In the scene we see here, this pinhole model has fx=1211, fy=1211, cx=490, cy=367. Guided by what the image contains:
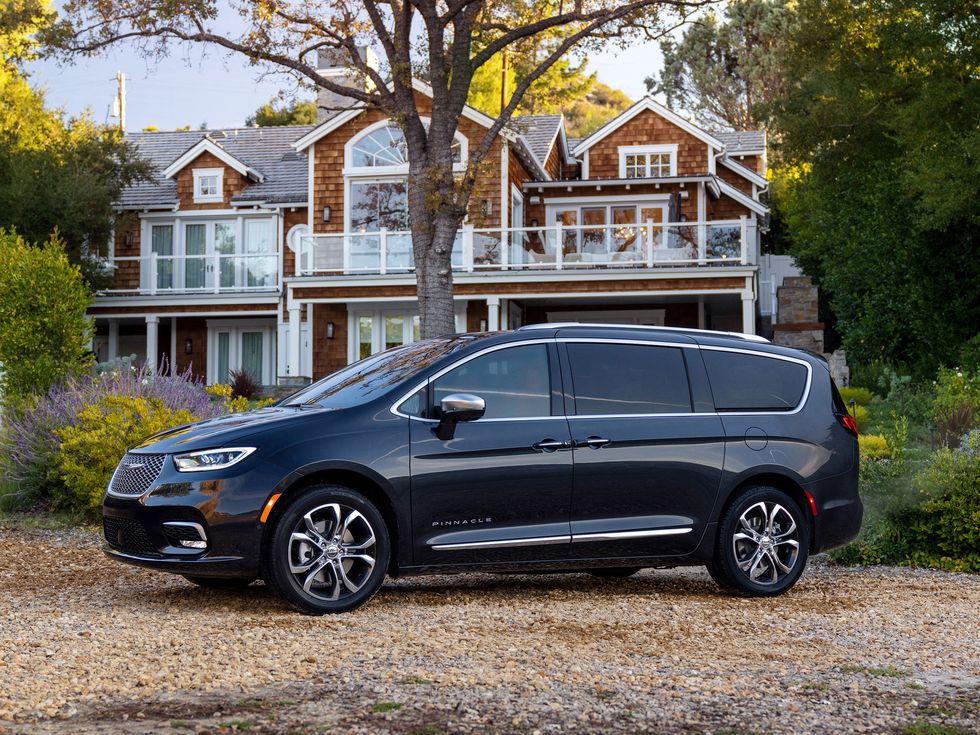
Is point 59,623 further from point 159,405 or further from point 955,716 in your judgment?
point 159,405

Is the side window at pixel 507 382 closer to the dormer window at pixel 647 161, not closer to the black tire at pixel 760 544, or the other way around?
the black tire at pixel 760 544

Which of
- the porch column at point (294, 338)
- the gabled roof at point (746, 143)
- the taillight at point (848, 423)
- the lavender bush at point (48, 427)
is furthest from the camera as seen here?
the gabled roof at point (746, 143)

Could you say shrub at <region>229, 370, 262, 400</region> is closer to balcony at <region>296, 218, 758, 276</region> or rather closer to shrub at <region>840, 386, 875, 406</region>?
balcony at <region>296, 218, 758, 276</region>

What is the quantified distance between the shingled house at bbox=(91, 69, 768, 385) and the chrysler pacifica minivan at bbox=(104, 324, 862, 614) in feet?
55.8

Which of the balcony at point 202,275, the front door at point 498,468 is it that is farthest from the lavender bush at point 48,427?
the balcony at point 202,275

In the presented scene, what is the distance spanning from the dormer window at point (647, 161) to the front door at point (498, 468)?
26316 mm

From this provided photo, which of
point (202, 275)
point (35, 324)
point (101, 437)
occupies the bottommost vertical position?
point (101, 437)

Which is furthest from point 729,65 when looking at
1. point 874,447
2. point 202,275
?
point 874,447

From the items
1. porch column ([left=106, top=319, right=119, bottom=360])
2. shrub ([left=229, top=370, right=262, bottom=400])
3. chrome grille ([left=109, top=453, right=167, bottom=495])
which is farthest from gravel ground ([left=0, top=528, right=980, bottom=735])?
porch column ([left=106, top=319, right=119, bottom=360])

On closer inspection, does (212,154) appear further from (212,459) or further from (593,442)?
(212,459)

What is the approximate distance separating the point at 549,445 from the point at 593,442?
1.02 ft

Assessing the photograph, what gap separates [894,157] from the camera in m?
25.2

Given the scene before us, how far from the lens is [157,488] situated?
274 inches

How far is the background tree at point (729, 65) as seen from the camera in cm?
4866
